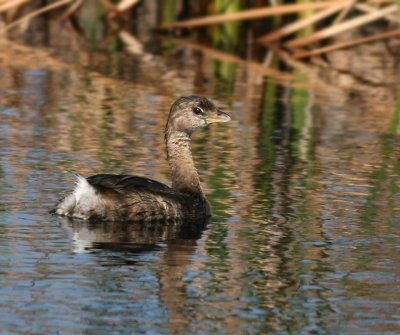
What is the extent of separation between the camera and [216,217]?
10.3 m

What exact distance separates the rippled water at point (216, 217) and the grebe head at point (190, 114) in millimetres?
642

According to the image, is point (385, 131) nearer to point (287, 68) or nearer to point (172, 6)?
point (287, 68)

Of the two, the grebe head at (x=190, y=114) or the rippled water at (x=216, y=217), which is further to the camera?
the grebe head at (x=190, y=114)

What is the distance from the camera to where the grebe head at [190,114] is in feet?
36.0

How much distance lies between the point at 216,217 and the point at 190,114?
113 centimetres

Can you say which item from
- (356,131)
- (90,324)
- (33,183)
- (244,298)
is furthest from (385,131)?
(90,324)

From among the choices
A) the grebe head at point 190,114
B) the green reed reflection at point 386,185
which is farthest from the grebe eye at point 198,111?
the green reed reflection at point 386,185

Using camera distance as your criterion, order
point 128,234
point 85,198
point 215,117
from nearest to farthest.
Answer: point 128,234 < point 85,198 < point 215,117

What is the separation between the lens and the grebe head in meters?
Result: 11.0

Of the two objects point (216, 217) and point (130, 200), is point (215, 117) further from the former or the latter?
point (130, 200)

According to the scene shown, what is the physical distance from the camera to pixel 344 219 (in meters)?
10.1

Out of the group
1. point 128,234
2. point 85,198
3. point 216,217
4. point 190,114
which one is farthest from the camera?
point 190,114

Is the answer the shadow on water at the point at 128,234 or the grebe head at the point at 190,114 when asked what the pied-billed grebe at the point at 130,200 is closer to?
the shadow on water at the point at 128,234

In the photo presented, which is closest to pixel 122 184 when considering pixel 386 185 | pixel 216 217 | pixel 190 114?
pixel 216 217
